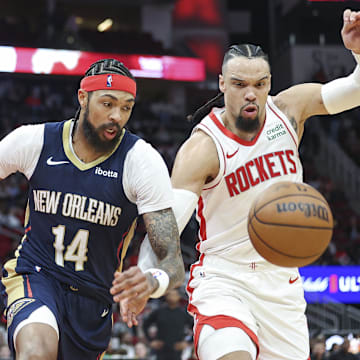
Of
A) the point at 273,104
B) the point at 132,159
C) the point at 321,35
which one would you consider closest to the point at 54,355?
the point at 132,159

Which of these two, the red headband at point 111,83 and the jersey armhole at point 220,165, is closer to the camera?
the red headband at point 111,83

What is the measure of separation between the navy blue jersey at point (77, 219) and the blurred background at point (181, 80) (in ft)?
16.4

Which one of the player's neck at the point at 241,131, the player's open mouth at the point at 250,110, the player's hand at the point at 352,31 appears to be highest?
the player's hand at the point at 352,31

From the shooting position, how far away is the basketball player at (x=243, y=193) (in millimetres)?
4355

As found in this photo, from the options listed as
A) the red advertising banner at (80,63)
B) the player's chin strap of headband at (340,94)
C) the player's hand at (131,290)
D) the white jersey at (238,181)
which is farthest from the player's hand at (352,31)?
the red advertising banner at (80,63)

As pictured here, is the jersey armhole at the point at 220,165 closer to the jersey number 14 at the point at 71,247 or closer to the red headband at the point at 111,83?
the red headband at the point at 111,83

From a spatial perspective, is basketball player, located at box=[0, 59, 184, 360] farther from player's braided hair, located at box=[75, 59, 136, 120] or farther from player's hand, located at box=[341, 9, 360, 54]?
player's hand, located at box=[341, 9, 360, 54]

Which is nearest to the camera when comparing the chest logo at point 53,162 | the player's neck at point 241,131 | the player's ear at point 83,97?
the chest logo at point 53,162

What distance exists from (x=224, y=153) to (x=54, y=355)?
5.29 ft

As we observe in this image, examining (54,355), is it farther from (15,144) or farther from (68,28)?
(68,28)

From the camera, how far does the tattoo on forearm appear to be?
12.5 ft

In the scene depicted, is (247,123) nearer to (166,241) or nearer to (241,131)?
(241,131)

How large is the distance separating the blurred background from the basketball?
537cm

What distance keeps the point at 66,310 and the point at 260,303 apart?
115 centimetres
